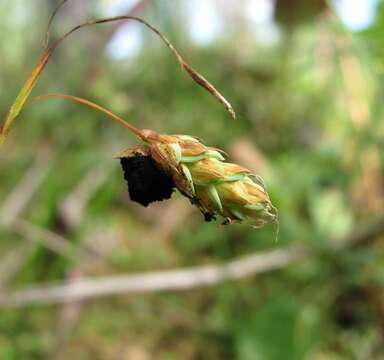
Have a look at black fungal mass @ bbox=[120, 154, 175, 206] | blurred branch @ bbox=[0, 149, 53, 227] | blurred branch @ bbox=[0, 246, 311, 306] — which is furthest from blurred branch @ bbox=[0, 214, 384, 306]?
black fungal mass @ bbox=[120, 154, 175, 206]

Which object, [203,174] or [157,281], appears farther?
[157,281]

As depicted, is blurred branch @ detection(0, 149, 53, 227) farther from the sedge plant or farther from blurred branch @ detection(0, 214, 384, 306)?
the sedge plant

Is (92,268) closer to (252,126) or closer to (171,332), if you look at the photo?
(171,332)

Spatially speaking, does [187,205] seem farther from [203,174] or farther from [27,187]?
[203,174]

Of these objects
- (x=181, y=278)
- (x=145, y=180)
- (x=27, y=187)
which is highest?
(x=145, y=180)

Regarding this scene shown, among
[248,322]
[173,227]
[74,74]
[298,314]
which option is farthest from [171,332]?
[74,74]

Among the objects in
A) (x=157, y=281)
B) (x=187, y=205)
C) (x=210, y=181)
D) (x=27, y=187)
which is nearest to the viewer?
(x=210, y=181)

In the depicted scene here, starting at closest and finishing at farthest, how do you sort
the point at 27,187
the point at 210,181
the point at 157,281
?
the point at 210,181 → the point at 157,281 → the point at 27,187

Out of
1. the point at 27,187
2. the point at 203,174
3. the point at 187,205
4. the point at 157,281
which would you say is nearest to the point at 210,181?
the point at 203,174

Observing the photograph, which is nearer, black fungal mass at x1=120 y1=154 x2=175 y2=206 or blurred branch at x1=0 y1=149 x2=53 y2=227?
black fungal mass at x1=120 y1=154 x2=175 y2=206
